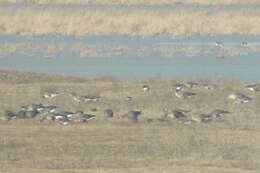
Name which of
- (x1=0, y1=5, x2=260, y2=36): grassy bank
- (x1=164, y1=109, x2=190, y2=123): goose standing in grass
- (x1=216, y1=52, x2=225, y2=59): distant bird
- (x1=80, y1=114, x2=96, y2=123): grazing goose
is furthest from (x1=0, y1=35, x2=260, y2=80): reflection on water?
(x1=80, y1=114, x2=96, y2=123): grazing goose

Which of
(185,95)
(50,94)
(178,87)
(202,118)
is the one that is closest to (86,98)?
(50,94)

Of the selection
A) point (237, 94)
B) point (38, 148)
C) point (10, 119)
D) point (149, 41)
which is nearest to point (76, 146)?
point (38, 148)

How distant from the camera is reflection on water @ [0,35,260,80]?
106 feet

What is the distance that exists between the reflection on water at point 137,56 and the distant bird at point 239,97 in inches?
211

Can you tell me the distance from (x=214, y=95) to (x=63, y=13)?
90.4ft

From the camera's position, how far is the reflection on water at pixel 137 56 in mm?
32375

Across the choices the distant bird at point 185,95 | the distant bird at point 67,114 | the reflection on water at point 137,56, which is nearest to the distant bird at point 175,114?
the distant bird at point 67,114

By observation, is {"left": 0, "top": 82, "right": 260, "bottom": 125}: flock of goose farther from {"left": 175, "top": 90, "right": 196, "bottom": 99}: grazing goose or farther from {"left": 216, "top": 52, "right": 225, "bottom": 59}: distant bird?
{"left": 216, "top": 52, "right": 225, "bottom": 59}: distant bird

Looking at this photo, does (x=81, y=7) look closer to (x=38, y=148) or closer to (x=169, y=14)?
(x=169, y=14)

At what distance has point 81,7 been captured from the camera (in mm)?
56500

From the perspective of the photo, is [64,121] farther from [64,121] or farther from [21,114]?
[21,114]

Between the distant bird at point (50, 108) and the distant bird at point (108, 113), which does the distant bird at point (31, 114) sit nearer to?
the distant bird at point (50, 108)

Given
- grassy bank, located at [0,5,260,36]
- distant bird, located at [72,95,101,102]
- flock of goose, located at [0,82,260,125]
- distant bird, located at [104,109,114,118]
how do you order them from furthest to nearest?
grassy bank, located at [0,5,260,36] → distant bird, located at [72,95,101,102] → distant bird, located at [104,109,114,118] → flock of goose, located at [0,82,260,125]

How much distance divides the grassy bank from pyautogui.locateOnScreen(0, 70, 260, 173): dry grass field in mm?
18582
